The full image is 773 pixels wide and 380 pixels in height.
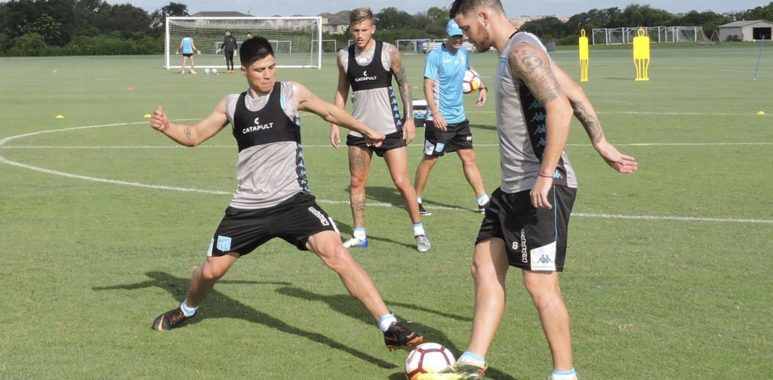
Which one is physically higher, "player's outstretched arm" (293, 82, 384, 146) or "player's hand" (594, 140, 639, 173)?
"player's outstretched arm" (293, 82, 384, 146)

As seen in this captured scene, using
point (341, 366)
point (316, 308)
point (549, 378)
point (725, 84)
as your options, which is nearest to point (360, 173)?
point (316, 308)

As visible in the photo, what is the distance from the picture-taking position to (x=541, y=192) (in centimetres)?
546

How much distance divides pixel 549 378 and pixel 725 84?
107ft

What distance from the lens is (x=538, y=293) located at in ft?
18.7

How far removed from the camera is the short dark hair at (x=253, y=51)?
6.75 meters

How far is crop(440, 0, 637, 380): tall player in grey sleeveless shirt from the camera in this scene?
5.42m

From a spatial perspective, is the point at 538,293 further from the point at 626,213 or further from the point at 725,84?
the point at 725,84

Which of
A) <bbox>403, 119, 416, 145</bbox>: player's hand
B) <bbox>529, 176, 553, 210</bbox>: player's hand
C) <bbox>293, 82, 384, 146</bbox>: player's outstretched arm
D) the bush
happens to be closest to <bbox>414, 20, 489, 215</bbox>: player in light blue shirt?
<bbox>403, 119, 416, 145</bbox>: player's hand

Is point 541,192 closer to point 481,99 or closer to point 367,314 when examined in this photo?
point 367,314

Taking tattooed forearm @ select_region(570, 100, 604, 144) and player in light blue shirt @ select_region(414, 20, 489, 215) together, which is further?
player in light blue shirt @ select_region(414, 20, 489, 215)

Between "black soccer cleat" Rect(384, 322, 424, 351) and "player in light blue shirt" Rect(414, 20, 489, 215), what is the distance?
5.38 meters

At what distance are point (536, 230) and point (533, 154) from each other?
40cm

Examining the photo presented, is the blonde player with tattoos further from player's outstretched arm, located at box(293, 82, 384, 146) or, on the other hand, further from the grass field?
player's outstretched arm, located at box(293, 82, 384, 146)

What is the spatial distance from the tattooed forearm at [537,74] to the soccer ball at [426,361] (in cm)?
158
